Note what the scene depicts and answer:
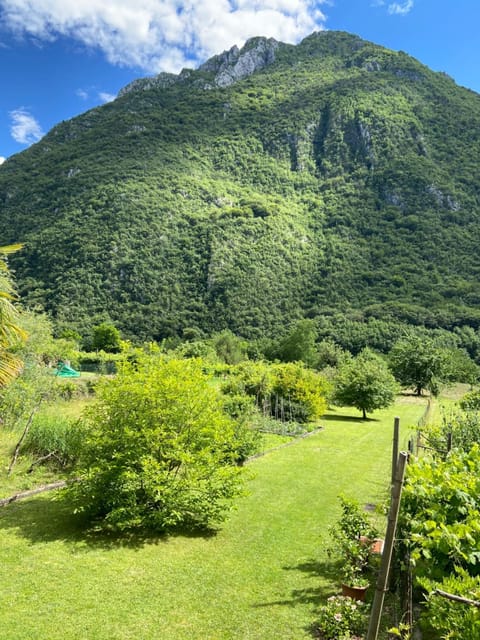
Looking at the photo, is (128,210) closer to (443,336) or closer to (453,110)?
(443,336)

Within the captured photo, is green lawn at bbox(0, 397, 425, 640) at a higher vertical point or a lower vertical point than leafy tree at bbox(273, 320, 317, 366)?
lower

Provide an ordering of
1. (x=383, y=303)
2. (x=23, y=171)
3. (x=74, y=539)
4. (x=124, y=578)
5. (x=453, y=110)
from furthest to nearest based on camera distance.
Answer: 1. (x=453, y=110)
2. (x=23, y=171)
3. (x=383, y=303)
4. (x=74, y=539)
5. (x=124, y=578)

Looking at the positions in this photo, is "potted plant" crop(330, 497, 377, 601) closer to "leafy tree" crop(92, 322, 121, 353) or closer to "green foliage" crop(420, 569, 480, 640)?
"green foliage" crop(420, 569, 480, 640)

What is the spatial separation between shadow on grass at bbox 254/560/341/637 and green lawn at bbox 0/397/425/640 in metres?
0.02

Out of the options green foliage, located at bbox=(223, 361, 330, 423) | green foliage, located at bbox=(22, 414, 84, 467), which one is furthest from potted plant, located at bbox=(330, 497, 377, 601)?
green foliage, located at bbox=(223, 361, 330, 423)

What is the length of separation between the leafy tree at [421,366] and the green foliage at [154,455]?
40.1 m

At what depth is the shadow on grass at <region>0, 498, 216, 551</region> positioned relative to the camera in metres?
8.24

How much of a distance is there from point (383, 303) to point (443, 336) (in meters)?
21.4

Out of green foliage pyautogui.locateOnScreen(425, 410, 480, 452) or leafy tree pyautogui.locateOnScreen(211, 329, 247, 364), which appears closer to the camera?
green foliage pyautogui.locateOnScreen(425, 410, 480, 452)

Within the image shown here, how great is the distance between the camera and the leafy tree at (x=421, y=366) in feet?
147

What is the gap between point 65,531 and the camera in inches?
341

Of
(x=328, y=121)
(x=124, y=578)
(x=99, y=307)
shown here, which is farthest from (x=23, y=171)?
(x=124, y=578)

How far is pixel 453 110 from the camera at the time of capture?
6949 inches

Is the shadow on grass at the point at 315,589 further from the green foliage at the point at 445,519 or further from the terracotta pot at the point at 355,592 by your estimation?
the green foliage at the point at 445,519
